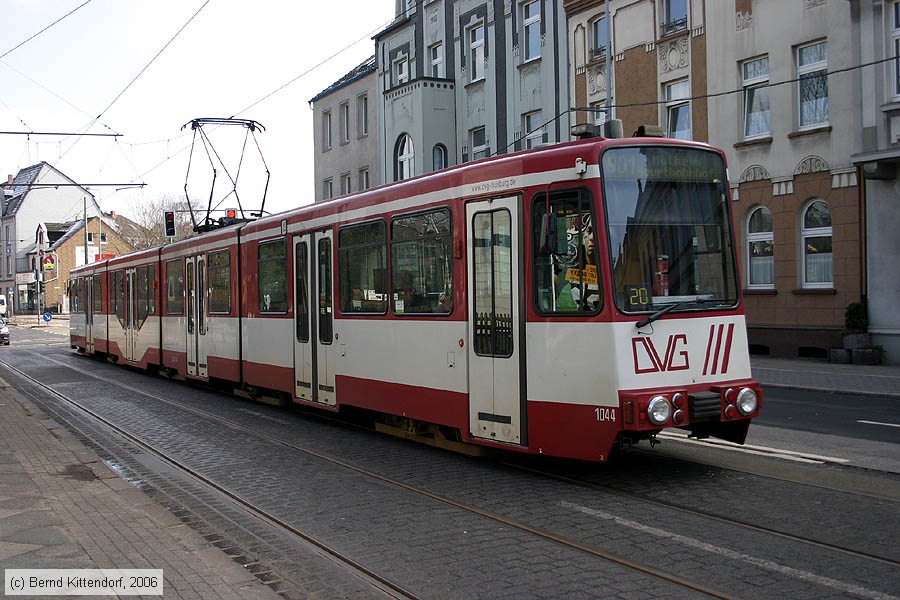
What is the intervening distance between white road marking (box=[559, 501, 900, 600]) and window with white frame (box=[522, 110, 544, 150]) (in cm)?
2373

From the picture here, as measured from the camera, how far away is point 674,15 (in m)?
26.0

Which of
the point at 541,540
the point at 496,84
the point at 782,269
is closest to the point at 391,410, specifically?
the point at 541,540

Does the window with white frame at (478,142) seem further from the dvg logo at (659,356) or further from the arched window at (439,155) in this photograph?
the dvg logo at (659,356)

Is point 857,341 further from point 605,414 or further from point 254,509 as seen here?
point 254,509

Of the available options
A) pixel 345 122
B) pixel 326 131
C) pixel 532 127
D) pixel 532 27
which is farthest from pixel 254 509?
pixel 326 131

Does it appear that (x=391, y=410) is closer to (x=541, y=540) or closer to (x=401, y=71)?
(x=541, y=540)

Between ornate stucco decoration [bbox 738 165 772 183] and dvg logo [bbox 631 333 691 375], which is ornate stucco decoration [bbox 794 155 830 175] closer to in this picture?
ornate stucco decoration [bbox 738 165 772 183]

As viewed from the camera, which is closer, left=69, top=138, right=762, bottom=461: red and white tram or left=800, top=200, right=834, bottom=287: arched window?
left=69, top=138, right=762, bottom=461: red and white tram

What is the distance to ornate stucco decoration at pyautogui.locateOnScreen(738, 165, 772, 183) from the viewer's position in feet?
77.5

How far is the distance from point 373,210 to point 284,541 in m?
5.33

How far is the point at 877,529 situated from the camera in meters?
6.65

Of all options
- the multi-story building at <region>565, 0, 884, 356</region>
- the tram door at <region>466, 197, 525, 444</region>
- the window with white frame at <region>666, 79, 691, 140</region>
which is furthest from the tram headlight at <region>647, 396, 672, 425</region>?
the window with white frame at <region>666, 79, 691, 140</region>

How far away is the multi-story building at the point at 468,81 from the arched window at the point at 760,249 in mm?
7083

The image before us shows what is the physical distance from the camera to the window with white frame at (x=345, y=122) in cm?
4216
